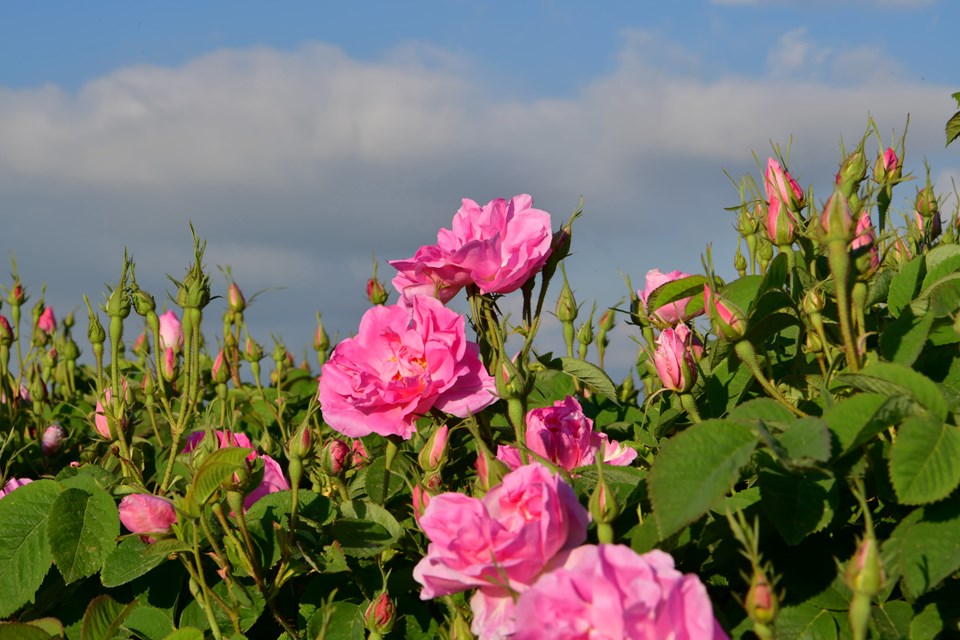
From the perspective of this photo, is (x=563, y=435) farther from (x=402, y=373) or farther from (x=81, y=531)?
(x=81, y=531)

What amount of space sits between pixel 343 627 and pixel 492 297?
2.31ft

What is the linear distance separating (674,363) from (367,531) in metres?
0.66

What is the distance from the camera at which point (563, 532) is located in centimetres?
132

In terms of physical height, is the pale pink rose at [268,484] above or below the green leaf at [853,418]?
below

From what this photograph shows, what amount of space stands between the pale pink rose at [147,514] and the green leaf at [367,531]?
309mm

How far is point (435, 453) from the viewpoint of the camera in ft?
5.68

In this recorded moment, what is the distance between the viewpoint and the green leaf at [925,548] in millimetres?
1271

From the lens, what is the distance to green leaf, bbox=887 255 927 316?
A: 1.89m

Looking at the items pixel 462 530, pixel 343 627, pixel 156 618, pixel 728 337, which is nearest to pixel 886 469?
pixel 728 337

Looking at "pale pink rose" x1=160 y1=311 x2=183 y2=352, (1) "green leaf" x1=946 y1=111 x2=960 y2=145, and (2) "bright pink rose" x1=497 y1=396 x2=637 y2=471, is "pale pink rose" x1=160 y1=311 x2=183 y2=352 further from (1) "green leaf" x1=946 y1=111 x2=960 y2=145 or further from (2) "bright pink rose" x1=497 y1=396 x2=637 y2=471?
(1) "green leaf" x1=946 y1=111 x2=960 y2=145

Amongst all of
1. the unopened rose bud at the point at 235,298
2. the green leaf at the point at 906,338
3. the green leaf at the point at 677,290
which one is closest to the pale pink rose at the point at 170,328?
the unopened rose bud at the point at 235,298

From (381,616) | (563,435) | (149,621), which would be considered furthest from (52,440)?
(563,435)

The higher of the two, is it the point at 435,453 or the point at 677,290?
the point at 677,290

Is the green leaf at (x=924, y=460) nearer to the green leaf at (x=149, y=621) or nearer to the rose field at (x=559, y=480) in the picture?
the rose field at (x=559, y=480)
